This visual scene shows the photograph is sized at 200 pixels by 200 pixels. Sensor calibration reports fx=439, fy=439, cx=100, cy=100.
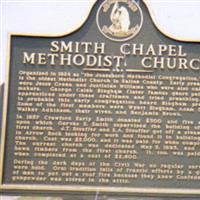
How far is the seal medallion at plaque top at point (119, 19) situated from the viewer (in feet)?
15.7

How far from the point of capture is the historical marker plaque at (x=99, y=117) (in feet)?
15.0

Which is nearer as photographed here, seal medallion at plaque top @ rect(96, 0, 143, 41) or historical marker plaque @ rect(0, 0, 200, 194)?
historical marker plaque @ rect(0, 0, 200, 194)

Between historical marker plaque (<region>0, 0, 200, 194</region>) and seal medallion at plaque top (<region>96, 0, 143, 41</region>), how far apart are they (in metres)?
0.04

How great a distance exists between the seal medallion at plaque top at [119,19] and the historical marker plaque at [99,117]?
1.5 inches

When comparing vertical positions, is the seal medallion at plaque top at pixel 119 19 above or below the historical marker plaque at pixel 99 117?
above

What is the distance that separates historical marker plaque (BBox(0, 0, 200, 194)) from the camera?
4582 millimetres

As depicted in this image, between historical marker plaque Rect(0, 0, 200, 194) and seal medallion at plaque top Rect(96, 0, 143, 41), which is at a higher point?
seal medallion at plaque top Rect(96, 0, 143, 41)

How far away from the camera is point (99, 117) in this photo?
15.2 ft

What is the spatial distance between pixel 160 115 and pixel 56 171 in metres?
1.24

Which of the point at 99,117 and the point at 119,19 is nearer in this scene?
the point at 99,117

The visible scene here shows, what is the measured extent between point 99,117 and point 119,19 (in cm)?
110

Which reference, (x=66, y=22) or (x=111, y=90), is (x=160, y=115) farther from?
(x=66, y=22)

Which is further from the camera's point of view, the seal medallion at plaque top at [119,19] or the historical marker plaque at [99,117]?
the seal medallion at plaque top at [119,19]

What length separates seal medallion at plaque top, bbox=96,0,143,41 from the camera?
4.79 m
